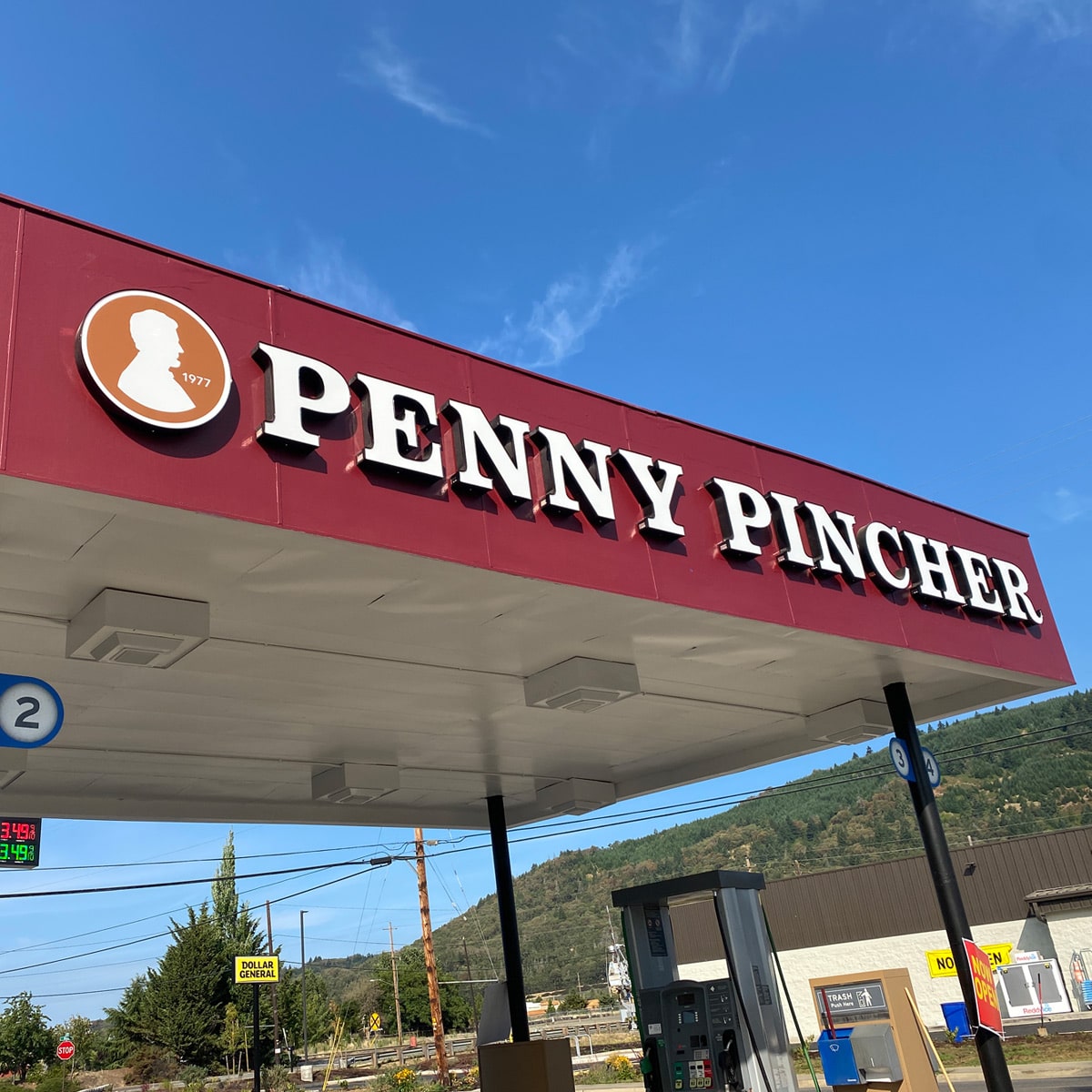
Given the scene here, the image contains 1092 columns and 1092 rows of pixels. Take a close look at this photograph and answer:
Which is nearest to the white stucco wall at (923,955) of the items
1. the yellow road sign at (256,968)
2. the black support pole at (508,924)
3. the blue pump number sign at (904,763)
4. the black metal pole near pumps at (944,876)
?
the yellow road sign at (256,968)

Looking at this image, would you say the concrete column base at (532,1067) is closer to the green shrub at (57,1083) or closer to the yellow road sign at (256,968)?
the yellow road sign at (256,968)

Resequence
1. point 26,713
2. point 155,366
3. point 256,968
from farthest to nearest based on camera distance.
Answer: point 256,968 → point 26,713 → point 155,366

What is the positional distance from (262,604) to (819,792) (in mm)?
163353

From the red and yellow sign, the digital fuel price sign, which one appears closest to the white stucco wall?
the red and yellow sign

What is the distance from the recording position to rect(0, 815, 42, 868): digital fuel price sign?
11.4 metres

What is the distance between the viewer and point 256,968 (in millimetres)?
27297

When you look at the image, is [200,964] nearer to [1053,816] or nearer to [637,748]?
[637,748]

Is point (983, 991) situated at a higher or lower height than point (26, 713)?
lower

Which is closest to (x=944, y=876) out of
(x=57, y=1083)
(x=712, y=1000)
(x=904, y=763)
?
(x=904, y=763)

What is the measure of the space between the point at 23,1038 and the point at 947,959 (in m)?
53.8

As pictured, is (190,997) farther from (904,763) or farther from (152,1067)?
(904,763)

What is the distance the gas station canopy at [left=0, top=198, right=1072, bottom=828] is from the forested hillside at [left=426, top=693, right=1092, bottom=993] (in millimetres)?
94949

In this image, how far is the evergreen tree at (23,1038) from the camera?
187 ft

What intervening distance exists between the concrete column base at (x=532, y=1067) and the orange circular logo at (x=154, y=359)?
32.3 feet
